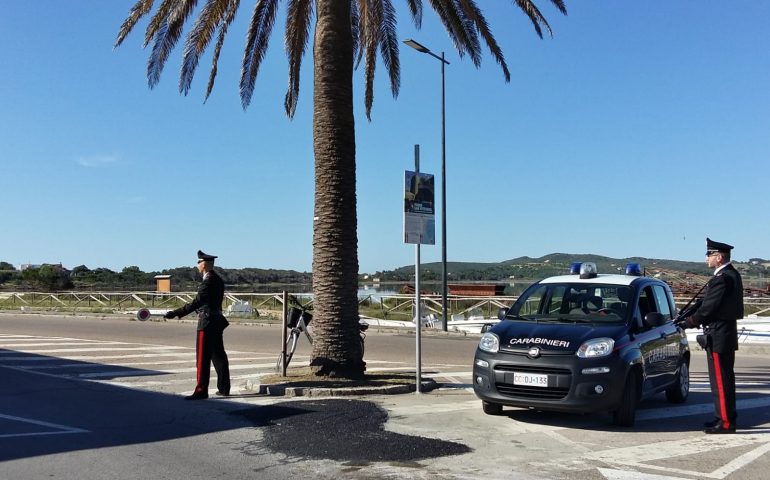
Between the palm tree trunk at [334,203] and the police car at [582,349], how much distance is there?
117 inches

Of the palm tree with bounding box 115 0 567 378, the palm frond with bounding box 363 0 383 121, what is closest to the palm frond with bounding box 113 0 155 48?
the palm tree with bounding box 115 0 567 378

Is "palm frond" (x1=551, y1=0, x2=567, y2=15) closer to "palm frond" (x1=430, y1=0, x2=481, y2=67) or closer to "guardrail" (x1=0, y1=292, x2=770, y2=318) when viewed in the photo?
"palm frond" (x1=430, y1=0, x2=481, y2=67)

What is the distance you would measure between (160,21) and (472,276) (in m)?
41.3

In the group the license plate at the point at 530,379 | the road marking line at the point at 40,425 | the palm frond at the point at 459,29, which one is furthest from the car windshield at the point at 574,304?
the palm frond at the point at 459,29

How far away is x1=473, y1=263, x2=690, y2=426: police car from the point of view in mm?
7625

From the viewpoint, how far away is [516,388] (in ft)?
25.9

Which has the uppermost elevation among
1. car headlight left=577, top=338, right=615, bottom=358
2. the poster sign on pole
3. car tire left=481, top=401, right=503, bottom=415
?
the poster sign on pole

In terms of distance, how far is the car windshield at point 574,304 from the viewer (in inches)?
338

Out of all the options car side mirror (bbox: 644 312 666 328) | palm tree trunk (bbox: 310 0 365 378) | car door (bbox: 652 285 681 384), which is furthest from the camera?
palm tree trunk (bbox: 310 0 365 378)

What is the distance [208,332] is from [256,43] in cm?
743

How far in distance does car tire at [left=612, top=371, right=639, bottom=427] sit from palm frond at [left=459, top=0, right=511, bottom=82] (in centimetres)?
872

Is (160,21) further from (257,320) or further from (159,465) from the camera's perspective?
(257,320)

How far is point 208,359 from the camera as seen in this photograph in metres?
9.92

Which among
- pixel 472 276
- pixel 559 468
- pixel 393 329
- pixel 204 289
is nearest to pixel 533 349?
pixel 559 468
